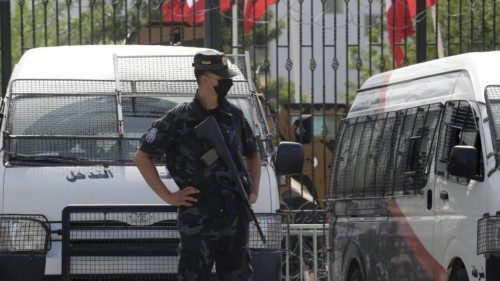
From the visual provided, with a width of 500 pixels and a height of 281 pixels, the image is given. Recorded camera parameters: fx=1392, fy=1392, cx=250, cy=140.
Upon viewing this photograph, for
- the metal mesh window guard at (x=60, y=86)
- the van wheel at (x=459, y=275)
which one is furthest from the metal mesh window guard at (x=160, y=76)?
the van wheel at (x=459, y=275)

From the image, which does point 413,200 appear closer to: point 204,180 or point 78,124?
point 78,124

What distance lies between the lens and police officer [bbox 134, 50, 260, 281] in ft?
26.7

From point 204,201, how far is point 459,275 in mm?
2641

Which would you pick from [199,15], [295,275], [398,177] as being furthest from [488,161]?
[199,15]

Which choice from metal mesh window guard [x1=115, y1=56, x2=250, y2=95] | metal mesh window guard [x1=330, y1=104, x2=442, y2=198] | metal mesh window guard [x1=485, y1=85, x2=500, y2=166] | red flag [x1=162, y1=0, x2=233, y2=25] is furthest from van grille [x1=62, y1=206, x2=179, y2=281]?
red flag [x1=162, y1=0, x2=233, y2=25]

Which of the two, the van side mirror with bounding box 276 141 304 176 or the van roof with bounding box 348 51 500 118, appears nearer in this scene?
the van side mirror with bounding box 276 141 304 176

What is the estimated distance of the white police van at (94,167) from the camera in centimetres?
913

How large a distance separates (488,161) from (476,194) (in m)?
0.25

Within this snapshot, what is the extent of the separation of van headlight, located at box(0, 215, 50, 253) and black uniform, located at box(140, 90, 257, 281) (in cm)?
126

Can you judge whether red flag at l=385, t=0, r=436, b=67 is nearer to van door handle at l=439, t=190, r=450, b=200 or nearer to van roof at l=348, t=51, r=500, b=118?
van roof at l=348, t=51, r=500, b=118

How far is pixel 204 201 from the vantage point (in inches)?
323

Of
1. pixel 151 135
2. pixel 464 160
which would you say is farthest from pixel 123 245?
pixel 464 160

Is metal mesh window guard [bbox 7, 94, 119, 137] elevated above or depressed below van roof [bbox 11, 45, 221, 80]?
below

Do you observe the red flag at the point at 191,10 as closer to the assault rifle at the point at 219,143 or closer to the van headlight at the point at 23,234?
the van headlight at the point at 23,234
